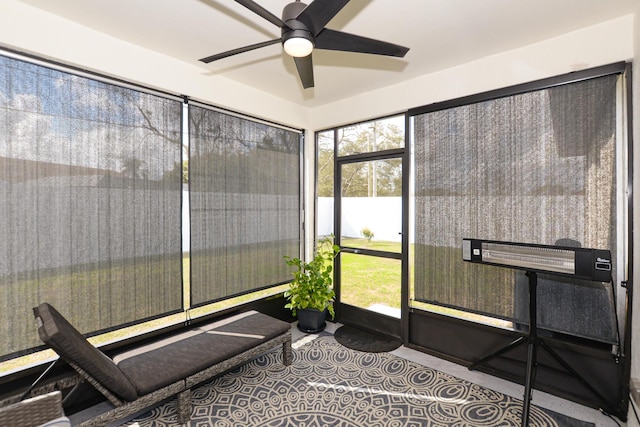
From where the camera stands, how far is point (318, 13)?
57.8 inches

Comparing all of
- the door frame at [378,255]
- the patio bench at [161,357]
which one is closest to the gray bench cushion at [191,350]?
the patio bench at [161,357]

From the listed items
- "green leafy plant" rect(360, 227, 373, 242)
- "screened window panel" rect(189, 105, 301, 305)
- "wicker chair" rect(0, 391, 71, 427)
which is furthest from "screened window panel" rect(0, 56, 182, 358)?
"green leafy plant" rect(360, 227, 373, 242)

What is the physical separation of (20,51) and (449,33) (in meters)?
3.01

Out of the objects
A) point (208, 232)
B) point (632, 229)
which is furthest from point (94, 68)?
point (632, 229)

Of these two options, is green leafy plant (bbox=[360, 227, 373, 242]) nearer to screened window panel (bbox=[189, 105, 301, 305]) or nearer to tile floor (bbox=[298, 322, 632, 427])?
screened window panel (bbox=[189, 105, 301, 305])

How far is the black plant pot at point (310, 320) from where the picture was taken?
3.60 m

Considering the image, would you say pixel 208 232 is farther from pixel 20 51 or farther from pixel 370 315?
pixel 370 315

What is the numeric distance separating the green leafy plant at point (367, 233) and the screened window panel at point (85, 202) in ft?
6.85

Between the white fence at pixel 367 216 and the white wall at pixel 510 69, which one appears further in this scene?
the white fence at pixel 367 216

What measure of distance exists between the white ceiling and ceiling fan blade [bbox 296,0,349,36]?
1.99 ft

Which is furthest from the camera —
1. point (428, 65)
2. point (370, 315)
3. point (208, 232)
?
point (370, 315)

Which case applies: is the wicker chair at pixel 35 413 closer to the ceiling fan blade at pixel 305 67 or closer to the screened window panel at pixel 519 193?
the ceiling fan blade at pixel 305 67

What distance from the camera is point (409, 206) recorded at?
3.25 metres

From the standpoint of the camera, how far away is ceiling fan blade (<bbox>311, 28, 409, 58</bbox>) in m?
1.68
